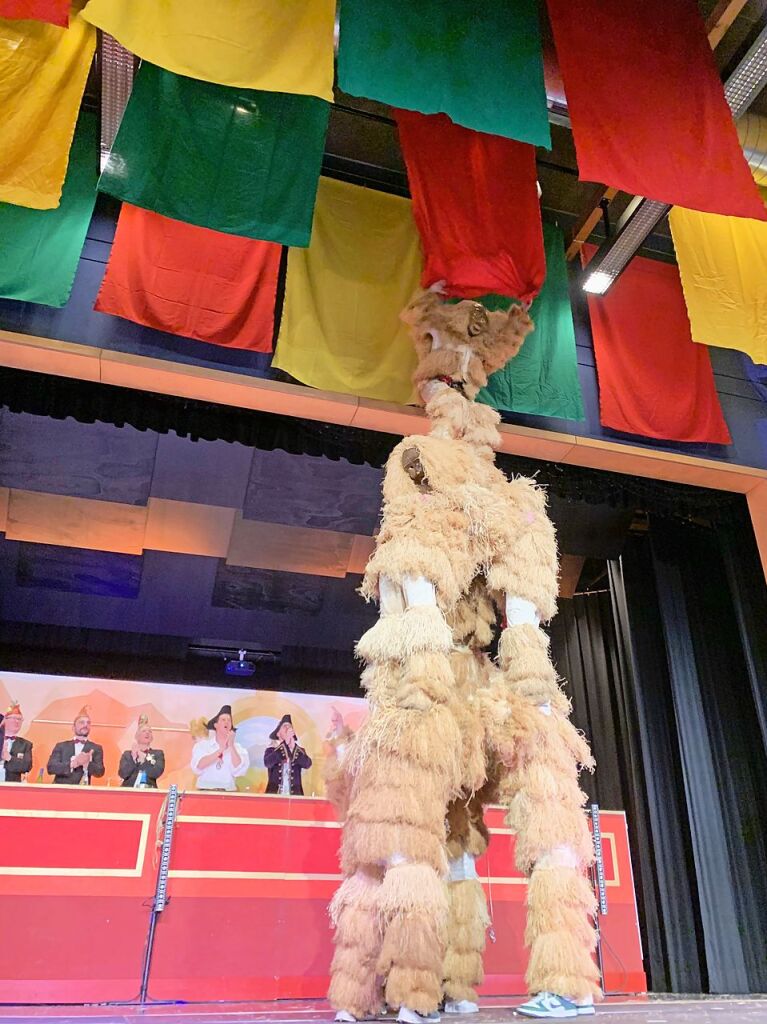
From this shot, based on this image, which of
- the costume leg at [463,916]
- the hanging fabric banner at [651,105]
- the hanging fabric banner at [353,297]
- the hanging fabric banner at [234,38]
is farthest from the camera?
the hanging fabric banner at [353,297]

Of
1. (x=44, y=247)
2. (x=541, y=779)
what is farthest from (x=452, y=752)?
(x=44, y=247)

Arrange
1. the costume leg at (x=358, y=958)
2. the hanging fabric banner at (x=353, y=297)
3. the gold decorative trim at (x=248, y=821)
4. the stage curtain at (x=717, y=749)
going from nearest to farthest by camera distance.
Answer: the costume leg at (x=358, y=958) < the gold decorative trim at (x=248, y=821) < the hanging fabric banner at (x=353, y=297) < the stage curtain at (x=717, y=749)

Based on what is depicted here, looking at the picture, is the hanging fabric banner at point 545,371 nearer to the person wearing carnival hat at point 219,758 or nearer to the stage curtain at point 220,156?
the stage curtain at point 220,156

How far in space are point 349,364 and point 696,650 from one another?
143 inches

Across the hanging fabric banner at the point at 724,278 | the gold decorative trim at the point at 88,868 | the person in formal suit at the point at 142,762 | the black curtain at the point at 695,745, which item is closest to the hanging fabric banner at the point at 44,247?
the gold decorative trim at the point at 88,868

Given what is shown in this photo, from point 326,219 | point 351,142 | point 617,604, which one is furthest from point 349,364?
point 617,604

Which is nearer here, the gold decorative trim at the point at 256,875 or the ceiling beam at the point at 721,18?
the gold decorative trim at the point at 256,875

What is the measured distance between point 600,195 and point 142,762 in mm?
6045

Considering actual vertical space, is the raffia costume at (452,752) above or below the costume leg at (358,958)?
above

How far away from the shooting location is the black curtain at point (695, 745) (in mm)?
5098

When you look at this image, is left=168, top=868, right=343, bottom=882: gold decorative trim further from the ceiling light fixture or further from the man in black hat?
the ceiling light fixture

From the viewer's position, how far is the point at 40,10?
8.90ft

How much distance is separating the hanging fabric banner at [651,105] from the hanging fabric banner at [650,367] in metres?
1.41

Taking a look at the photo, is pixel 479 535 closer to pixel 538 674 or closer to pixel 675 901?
pixel 538 674
